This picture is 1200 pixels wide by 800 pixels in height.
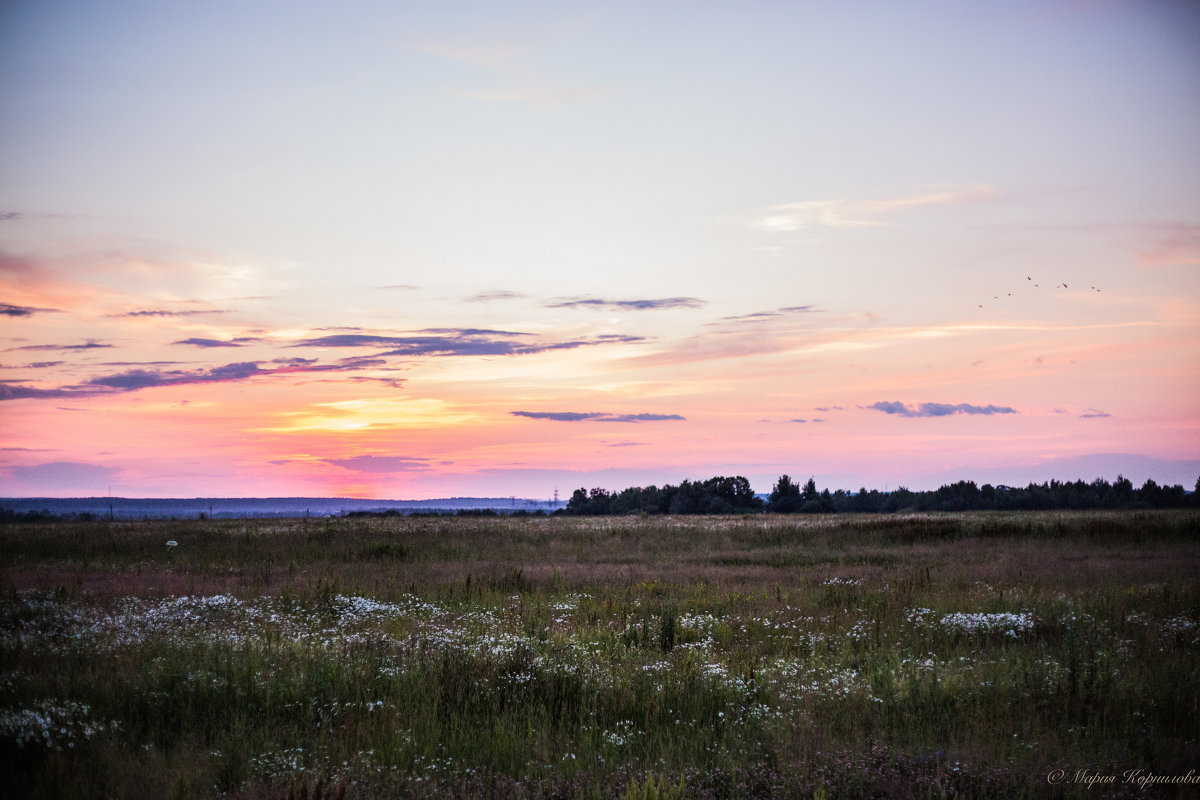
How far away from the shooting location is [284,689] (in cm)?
876

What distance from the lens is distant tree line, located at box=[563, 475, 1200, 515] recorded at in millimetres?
109812

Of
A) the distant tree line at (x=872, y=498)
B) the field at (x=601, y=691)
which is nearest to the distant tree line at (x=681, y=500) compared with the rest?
the distant tree line at (x=872, y=498)

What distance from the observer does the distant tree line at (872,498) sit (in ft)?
360

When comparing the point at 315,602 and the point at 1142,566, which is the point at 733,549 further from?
the point at 315,602

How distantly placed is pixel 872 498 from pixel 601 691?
14787 cm

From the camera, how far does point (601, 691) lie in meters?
8.83

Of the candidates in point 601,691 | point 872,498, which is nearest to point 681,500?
point 872,498

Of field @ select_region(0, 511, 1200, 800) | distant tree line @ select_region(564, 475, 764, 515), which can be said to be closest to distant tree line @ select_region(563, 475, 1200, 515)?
distant tree line @ select_region(564, 475, 764, 515)

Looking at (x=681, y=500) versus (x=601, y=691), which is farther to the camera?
(x=681, y=500)

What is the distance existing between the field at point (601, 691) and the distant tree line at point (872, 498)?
308 ft

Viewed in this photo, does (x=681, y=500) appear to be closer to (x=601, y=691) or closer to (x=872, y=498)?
(x=872, y=498)

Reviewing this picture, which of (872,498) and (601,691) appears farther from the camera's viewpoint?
(872,498)

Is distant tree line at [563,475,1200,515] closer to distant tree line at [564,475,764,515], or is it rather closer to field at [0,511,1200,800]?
distant tree line at [564,475,764,515]

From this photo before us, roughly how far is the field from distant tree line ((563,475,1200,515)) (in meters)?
93.9
